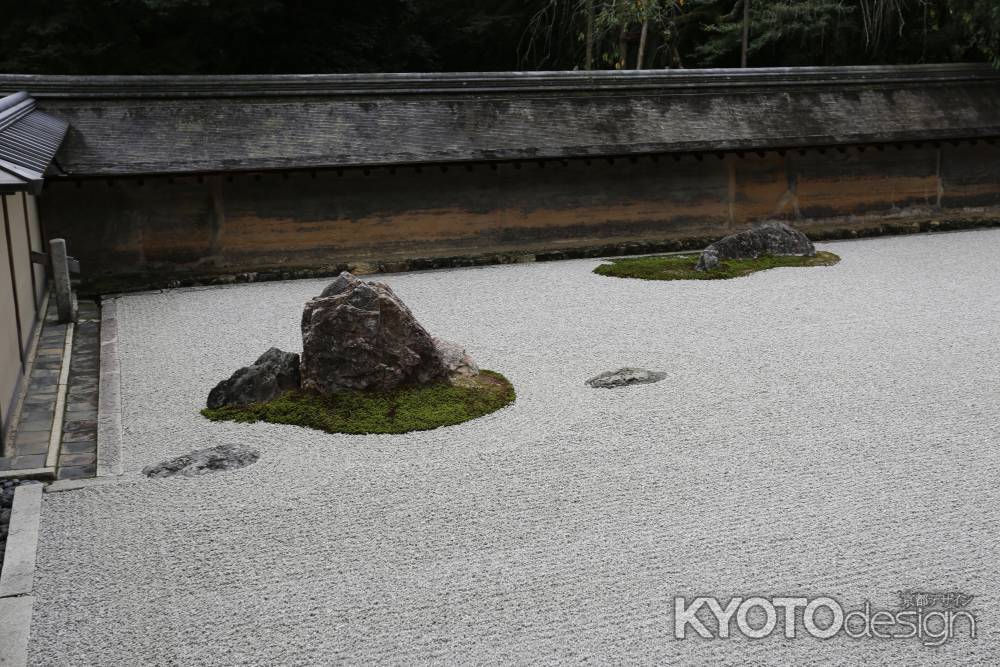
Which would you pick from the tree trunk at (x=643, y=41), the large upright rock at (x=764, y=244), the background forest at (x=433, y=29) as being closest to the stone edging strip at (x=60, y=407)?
the large upright rock at (x=764, y=244)

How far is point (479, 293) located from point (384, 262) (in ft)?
7.49

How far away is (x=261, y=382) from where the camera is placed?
7066 millimetres

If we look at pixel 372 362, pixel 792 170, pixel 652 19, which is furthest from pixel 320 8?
pixel 372 362

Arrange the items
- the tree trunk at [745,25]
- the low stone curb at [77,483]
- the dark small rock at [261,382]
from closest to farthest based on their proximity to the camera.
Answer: the low stone curb at [77,483]
the dark small rock at [261,382]
the tree trunk at [745,25]

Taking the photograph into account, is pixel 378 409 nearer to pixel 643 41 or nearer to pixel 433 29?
pixel 643 41

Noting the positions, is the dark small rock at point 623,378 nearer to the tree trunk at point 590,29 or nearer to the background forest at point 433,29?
the background forest at point 433,29

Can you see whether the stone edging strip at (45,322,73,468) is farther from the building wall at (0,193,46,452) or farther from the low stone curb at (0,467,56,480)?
the building wall at (0,193,46,452)

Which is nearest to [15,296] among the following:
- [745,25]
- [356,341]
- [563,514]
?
[356,341]

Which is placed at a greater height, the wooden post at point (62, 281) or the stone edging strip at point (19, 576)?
the wooden post at point (62, 281)

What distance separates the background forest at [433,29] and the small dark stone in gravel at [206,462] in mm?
15357

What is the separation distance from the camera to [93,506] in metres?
5.29

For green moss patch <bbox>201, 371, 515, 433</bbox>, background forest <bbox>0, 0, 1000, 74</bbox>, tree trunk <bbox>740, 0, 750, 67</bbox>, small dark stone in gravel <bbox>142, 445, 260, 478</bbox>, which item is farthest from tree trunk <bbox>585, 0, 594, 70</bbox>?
small dark stone in gravel <bbox>142, 445, 260, 478</bbox>

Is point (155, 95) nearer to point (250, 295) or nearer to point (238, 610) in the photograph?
point (250, 295)

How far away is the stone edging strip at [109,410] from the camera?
5964 mm
